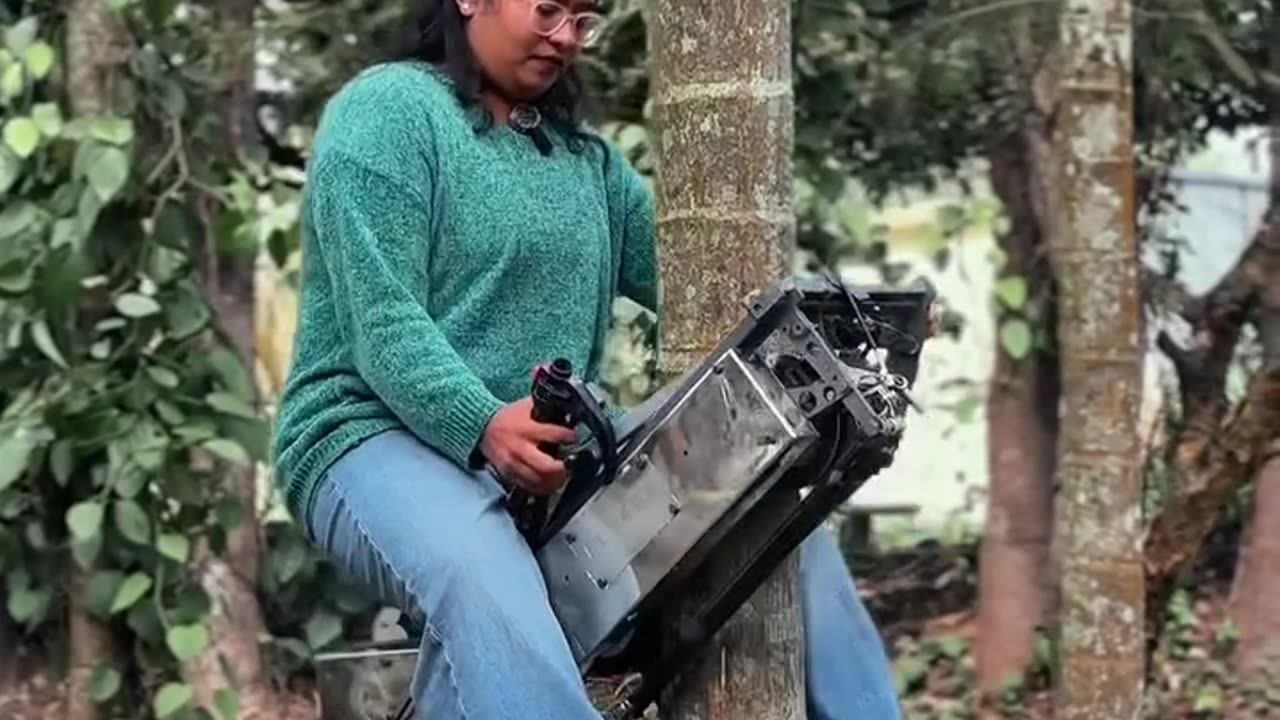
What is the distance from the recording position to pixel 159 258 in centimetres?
525

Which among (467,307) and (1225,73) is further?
(1225,73)

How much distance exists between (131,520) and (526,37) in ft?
7.70

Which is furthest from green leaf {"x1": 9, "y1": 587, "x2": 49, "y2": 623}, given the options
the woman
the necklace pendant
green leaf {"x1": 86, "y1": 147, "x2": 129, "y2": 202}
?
the necklace pendant

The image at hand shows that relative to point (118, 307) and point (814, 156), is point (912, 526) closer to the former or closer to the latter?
point (814, 156)

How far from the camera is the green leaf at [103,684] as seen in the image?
5320mm

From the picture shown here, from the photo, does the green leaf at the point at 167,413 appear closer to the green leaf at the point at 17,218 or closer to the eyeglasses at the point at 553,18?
the green leaf at the point at 17,218

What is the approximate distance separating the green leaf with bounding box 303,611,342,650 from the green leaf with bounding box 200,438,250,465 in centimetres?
97

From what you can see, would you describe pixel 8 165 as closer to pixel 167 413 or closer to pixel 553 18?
pixel 167 413

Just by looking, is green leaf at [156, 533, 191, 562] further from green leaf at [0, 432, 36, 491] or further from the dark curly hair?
the dark curly hair

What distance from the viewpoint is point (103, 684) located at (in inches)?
210

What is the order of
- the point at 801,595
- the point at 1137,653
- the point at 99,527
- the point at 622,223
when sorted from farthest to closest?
the point at 99,527 → the point at 1137,653 → the point at 622,223 → the point at 801,595

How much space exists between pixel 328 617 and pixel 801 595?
3231mm

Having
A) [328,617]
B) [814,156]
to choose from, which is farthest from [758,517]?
[328,617]

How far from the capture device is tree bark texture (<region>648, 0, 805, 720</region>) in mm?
2926
